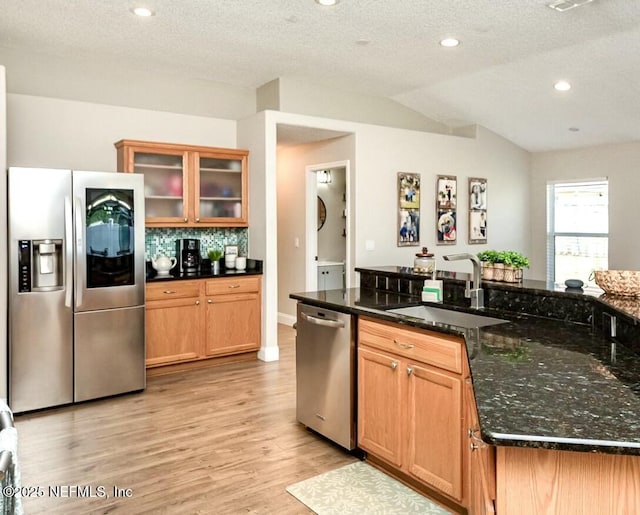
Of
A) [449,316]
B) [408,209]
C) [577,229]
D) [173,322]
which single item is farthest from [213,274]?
[577,229]

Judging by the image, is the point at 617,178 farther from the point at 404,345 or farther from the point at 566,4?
the point at 404,345

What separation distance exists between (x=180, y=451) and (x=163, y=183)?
9.03 ft

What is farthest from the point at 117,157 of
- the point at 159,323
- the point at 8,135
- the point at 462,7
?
the point at 462,7

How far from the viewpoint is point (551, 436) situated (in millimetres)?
1257

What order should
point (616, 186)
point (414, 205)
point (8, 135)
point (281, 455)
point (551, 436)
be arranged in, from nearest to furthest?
point (551, 436) < point (281, 455) < point (8, 135) < point (414, 205) < point (616, 186)

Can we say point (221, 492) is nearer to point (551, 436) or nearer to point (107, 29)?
point (551, 436)

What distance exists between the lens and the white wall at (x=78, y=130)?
185 inches

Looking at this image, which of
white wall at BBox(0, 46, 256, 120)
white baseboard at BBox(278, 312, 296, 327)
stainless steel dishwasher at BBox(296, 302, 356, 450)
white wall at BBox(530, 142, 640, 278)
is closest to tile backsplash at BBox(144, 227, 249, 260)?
white wall at BBox(0, 46, 256, 120)

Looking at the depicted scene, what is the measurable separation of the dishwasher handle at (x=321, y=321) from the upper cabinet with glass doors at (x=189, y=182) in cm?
228

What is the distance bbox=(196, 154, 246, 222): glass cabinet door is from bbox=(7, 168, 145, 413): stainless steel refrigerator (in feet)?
3.59

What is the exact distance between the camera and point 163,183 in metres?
5.14

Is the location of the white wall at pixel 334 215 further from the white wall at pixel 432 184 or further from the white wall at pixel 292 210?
the white wall at pixel 432 184

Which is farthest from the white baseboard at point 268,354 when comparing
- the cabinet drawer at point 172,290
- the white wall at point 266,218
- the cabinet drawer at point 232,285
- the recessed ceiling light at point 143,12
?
the recessed ceiling light at point 143,12

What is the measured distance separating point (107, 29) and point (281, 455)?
137 inches
